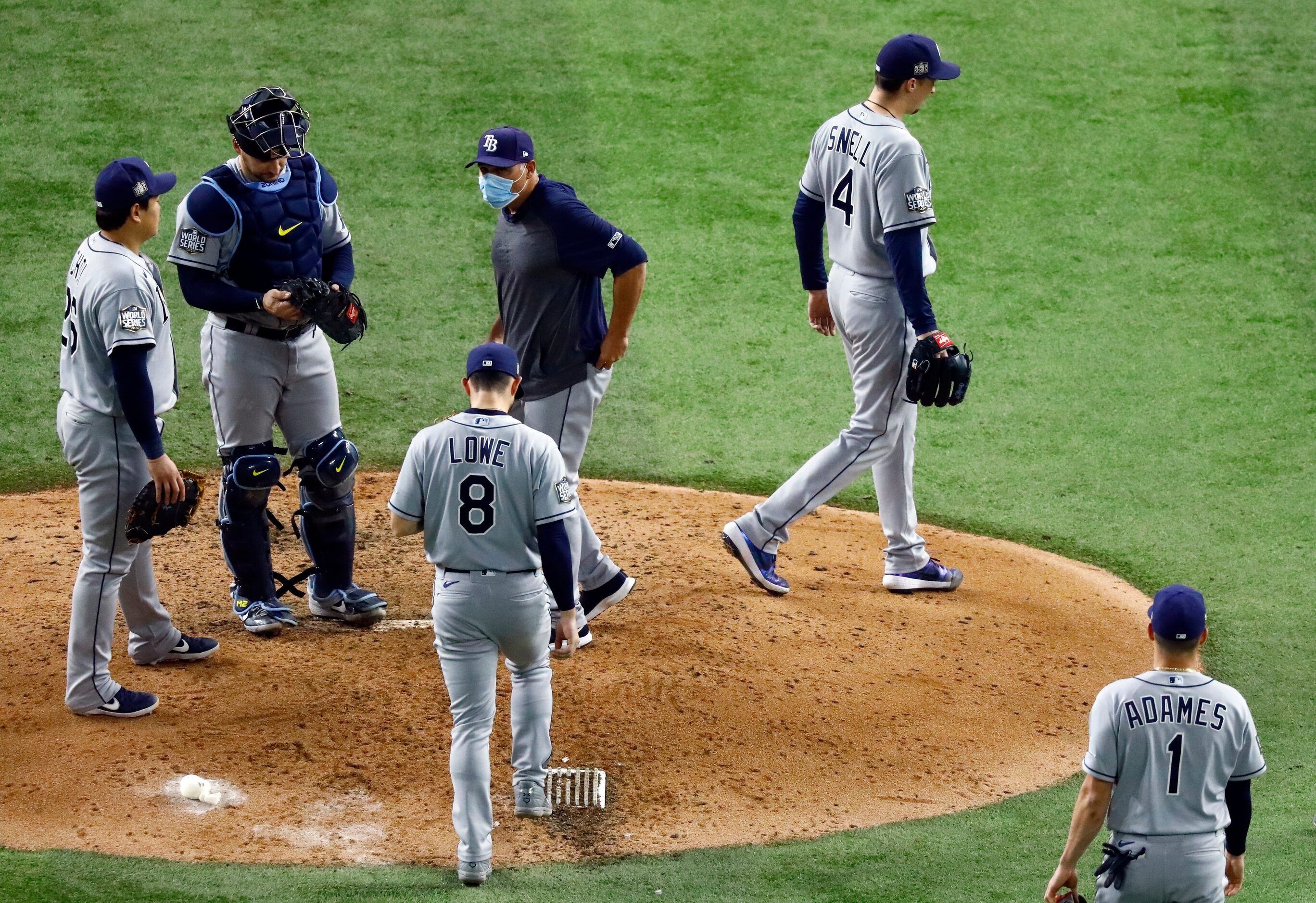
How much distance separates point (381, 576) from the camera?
6305 mm

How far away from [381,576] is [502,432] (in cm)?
239

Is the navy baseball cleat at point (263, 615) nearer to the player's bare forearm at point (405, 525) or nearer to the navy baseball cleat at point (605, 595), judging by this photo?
the navy baseball cleat at point (605, 595)

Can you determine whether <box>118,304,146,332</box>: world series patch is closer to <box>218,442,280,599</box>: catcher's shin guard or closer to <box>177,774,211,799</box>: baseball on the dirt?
<box>218,442,280,599</box>: catcher's shin guard

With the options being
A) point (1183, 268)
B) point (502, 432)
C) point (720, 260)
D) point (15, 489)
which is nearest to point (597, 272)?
point (502, 432)

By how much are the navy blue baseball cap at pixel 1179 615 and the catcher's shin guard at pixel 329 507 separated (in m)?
3.15

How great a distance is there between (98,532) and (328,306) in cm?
109

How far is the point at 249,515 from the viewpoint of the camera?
18.1ft

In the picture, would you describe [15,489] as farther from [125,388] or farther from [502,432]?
[502,432]

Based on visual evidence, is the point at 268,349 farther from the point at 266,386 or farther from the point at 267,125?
the point at 267,125

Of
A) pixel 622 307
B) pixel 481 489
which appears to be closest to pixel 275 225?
pixel 622 307

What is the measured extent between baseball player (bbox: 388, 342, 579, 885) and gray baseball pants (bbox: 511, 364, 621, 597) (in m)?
1.10

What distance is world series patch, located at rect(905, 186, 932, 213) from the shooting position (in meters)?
5.57

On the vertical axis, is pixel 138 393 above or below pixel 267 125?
below

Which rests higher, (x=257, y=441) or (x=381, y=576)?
(x=257, y=441)
